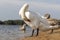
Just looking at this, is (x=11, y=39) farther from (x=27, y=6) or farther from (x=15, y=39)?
(x=27, y=6)

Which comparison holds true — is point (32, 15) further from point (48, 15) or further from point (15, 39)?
point (48, 15)

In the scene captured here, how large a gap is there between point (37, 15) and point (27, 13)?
0.62 meters

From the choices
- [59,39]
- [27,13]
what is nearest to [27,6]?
[27,13]

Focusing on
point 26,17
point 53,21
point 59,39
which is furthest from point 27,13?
point 53,21

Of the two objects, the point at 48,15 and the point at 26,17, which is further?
the point at 48,15

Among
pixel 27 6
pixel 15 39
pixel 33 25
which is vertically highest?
pixel 27 6

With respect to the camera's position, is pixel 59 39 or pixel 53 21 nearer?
pixel 59 39

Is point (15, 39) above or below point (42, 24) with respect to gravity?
below

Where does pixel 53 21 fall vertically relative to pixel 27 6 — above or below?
below

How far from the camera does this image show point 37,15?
560 inches

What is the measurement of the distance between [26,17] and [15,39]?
8.47ft

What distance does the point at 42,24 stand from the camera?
14430 millimetres

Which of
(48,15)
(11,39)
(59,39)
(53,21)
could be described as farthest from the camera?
(48,15)

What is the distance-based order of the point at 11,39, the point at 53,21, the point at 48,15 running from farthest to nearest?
1. the point at 48,15
2. the point at 53,21
3. the point at 11,39
